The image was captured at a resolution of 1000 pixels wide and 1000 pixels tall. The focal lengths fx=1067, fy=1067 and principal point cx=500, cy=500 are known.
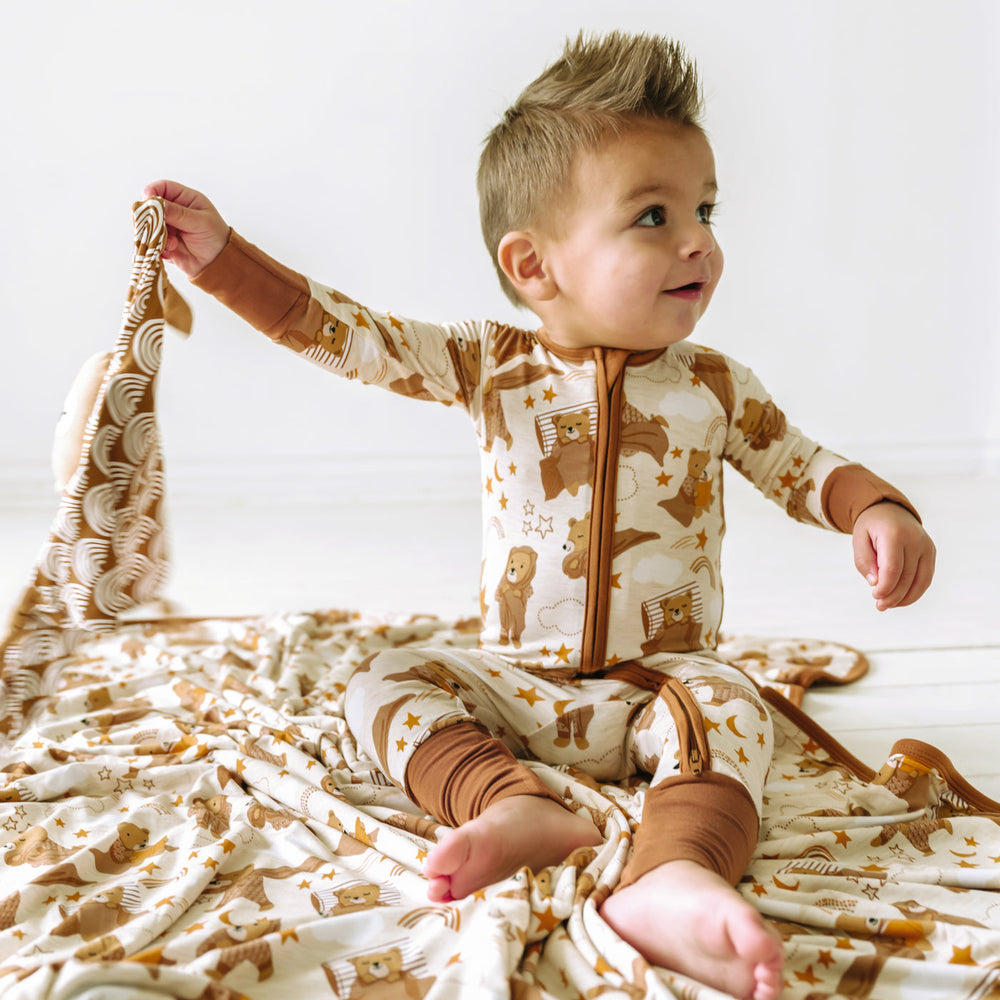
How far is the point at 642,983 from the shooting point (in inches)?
25.1

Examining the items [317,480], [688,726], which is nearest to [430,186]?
[317,480]

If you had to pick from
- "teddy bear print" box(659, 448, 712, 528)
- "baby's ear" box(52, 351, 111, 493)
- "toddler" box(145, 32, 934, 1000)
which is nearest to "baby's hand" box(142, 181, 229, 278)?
"toddler" box(145, 32, 934, 1000)

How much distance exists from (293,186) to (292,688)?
1.50 metres

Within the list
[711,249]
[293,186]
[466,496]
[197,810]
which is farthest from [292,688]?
[293,186]

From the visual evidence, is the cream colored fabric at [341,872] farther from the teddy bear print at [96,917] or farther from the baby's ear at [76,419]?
the baby's ear at [76,419]

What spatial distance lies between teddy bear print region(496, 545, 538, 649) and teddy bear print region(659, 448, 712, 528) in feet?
0.46

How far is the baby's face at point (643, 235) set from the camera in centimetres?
97

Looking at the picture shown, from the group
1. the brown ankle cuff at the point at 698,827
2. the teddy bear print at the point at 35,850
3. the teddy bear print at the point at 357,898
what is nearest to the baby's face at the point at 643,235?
the brown ankle cuff at the point at 698,827

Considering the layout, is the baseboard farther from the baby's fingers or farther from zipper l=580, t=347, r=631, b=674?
the baby's fingers

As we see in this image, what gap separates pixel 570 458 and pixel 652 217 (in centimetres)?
23

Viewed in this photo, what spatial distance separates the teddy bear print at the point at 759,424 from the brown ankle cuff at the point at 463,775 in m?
0.41

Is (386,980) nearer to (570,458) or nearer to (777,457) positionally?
(570,458)

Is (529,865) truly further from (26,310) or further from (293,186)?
(26,310)

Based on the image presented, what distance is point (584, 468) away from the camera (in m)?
1.02
